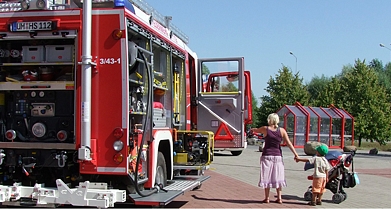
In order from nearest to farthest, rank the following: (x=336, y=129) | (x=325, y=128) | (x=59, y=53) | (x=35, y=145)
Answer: (x=35, y=145) < (x=59, y=53) < (x=325, y=128) < (x=336, y=129)

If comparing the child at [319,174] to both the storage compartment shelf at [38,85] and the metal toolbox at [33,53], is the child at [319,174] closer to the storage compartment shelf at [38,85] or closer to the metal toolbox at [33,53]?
the storage compartment shelf at [38,85]

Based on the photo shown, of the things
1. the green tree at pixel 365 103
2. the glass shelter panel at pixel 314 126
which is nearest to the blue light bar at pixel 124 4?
the glass shelter panel at pixel 314 126

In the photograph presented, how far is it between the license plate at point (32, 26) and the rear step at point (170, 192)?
264 centimetres

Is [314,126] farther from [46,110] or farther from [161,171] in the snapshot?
[46,110]

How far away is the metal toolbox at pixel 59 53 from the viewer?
6676mm

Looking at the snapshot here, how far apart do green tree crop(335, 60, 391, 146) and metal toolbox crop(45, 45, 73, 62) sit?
108 feet

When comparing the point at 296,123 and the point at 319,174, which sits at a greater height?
the point at 296,123

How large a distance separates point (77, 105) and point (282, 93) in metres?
35.3

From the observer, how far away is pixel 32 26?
6.58 metres

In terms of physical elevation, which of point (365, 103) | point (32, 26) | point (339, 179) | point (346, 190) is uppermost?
point (32, 26)

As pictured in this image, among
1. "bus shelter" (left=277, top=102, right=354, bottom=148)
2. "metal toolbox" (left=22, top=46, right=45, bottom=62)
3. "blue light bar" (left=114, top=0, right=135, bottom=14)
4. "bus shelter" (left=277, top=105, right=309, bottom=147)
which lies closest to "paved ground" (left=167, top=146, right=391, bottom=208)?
"metal toolbox" (left=22, top=46, right=45, bottom=62)

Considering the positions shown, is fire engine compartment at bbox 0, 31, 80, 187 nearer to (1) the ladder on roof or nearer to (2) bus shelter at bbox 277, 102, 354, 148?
(1) the ladder on roof

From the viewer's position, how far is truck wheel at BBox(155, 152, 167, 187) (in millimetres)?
7779

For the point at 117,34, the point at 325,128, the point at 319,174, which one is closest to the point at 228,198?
the point at 319,174
